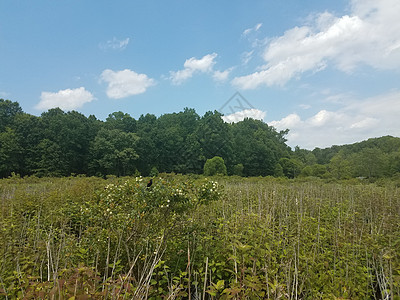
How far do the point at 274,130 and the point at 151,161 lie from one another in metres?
43.3

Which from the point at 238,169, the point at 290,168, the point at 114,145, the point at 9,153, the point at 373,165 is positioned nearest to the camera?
the point at 373,165

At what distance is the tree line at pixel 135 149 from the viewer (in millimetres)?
27703

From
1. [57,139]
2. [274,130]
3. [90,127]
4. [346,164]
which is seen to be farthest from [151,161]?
[274,130]

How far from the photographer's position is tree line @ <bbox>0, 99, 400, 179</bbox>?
27703 mm

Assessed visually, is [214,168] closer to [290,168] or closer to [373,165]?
[373,165]

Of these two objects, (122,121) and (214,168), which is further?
(122,121)

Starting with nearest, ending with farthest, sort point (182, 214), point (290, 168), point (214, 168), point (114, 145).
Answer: point (182, 214) < point (214, 168) < point (114, 145) < point (290, 168)

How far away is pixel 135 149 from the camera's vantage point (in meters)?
35.3

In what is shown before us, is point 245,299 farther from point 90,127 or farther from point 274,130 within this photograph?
point 274,130

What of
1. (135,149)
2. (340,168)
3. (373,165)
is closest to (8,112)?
(135,149)

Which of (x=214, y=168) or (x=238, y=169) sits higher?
(x=214, y=168)

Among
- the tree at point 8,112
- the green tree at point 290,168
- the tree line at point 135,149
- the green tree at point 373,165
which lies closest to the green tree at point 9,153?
the tree line at point 135,149

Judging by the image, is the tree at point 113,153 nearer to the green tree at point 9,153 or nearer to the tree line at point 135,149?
the tree line at point 135,149

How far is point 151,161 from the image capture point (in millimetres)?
37469
